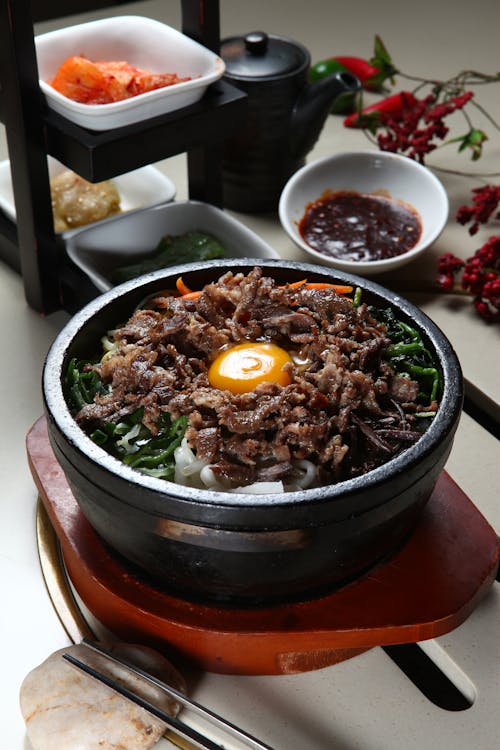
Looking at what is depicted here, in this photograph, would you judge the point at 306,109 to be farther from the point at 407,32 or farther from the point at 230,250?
the point at 407,32

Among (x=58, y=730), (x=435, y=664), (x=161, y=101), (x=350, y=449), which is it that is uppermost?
(x=161, y=101)

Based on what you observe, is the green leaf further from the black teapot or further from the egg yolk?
the egg yolk

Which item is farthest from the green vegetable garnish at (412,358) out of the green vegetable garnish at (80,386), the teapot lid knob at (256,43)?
the teapot lid knob at (256,43)

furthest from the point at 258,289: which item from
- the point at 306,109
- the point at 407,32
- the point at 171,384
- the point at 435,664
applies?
the point at 407,32

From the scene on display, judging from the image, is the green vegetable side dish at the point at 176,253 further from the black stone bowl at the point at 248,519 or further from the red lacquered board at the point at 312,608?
the red lacquered board at the point at 312,608

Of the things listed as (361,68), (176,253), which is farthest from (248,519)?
(361,68)

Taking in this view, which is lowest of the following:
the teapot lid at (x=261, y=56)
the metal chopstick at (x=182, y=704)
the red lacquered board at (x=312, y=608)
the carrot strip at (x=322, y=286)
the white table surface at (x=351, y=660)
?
the white table surface at (x=351, y=660)
